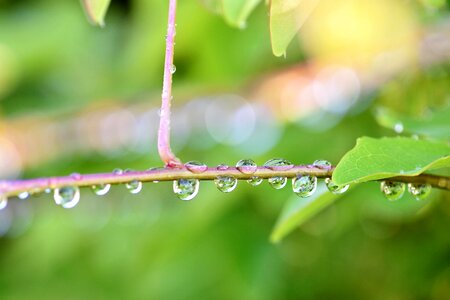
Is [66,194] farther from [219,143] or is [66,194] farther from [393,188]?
[219,143]

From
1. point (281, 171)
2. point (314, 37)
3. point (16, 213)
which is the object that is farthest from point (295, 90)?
point (281, 171)

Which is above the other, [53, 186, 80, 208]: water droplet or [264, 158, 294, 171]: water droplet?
[264, 158, 294, 171]: water droplet

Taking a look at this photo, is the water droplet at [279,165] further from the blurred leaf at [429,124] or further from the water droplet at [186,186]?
the blurred leaf at [429,124]

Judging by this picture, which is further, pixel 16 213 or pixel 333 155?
pixel 16 213

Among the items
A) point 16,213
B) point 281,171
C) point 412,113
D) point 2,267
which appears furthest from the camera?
point 2,267

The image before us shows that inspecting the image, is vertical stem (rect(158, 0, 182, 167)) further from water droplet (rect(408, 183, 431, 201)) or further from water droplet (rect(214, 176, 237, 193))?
water droplet (rect(408, 183, 431, 201))

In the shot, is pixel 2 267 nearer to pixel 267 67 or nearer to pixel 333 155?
pixel 267 67

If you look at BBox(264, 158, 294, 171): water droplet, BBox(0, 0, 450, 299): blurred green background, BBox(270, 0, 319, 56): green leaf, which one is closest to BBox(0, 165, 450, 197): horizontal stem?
BBox(264, 158, 294, 171): water droplet
